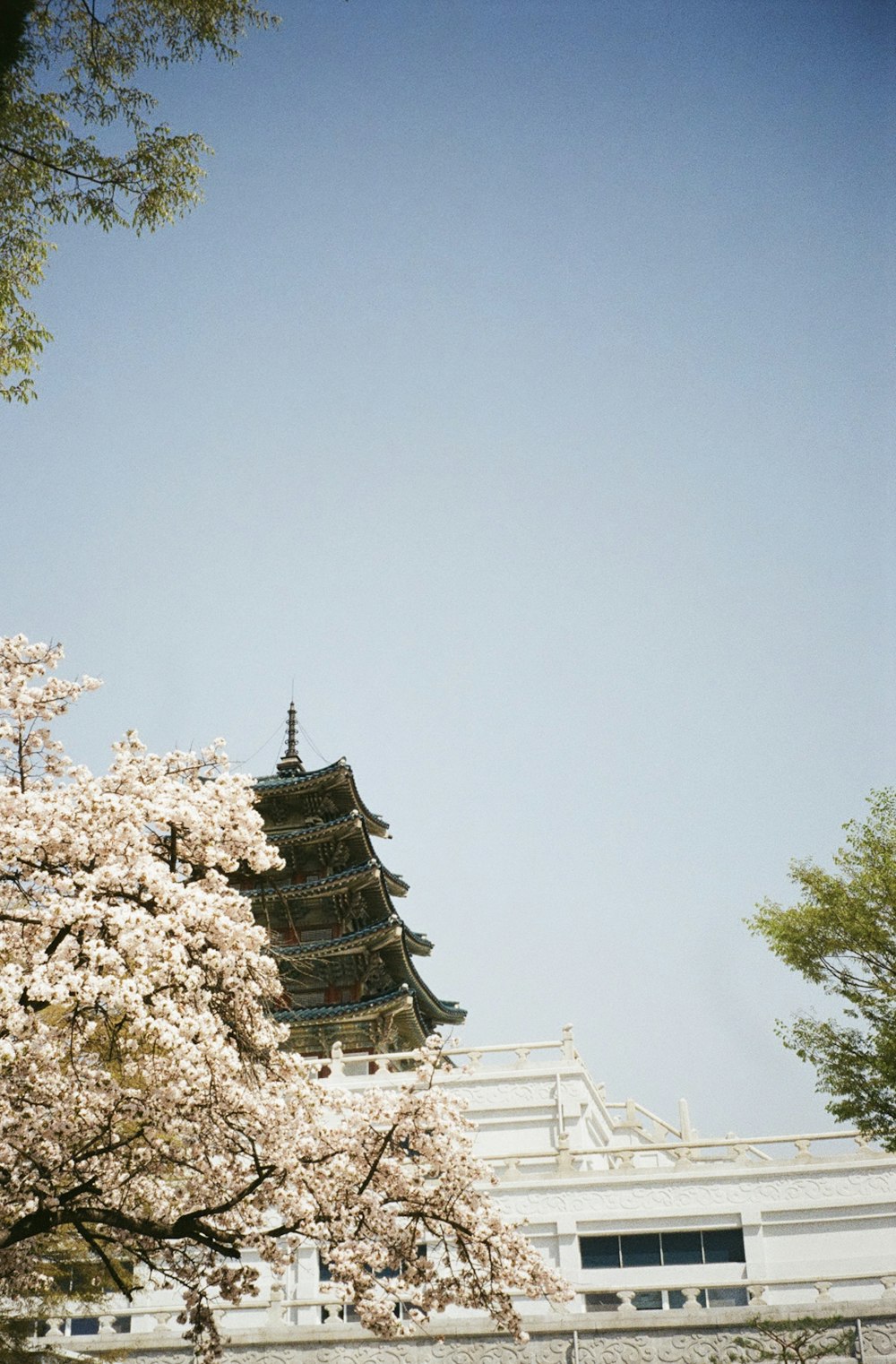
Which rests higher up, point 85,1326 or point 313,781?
point 313,781

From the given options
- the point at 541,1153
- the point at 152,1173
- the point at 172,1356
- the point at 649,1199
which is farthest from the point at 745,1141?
the point at 152,1173

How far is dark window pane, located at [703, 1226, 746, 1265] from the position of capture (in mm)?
21500

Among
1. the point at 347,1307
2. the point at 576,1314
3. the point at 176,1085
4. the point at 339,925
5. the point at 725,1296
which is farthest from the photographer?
the point at 339,925

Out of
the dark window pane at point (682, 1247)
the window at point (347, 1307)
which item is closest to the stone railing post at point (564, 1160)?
Result: the dark window pane at point (682, 1247)

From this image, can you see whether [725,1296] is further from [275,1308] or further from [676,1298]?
[275,1308]

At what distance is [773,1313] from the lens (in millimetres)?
16609

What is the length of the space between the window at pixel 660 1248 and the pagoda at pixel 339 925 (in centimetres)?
1052

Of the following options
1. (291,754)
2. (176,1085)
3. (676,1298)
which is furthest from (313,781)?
(176,1085)

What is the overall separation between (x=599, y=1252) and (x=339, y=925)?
48.2 ft

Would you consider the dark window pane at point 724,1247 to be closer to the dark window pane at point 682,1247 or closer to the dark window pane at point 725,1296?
the dark window pane at point 682,1247

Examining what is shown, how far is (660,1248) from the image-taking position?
862 inches

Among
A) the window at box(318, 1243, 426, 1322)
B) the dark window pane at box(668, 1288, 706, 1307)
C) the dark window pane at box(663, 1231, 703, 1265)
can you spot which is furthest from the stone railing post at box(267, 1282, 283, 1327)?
the dark window pane at box(663, 1231, 703, 1265)

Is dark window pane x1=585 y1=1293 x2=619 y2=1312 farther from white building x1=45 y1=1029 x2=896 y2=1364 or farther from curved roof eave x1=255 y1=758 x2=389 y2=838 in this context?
curved roof eave x1=255 y1=758 x2=389 y2=838

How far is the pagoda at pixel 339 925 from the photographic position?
105ft
